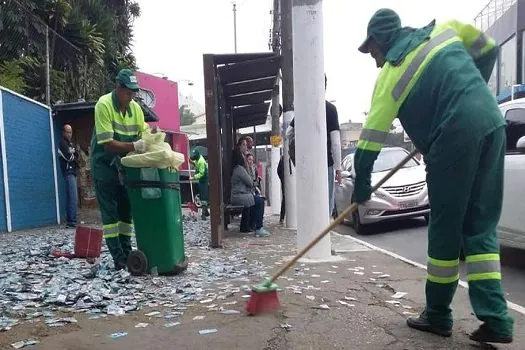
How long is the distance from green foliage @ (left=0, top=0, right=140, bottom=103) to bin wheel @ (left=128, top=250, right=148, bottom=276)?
9.23 meters

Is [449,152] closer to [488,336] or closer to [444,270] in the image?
[444,270]

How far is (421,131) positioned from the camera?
11.5 ft

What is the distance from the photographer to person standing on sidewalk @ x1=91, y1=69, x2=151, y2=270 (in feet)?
17.3

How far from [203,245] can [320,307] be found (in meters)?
4.11

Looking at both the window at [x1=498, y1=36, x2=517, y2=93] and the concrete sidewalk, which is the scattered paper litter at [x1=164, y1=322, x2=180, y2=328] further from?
the window at [x1=498, y1=36, x2=517, y2=93]

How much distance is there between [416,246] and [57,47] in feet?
38.4

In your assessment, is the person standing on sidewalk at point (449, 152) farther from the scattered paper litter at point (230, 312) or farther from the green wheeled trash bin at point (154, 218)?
the green wheeled trash bin at point (154, 218)

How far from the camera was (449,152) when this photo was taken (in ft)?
10.7

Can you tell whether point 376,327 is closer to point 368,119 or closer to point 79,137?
point 368,119

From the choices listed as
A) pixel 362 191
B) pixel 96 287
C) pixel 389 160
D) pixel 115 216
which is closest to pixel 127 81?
pixel 115 216

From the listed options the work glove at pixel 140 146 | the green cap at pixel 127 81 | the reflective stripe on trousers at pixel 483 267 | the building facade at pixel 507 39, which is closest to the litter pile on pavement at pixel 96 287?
the work glove at pixel 140 146

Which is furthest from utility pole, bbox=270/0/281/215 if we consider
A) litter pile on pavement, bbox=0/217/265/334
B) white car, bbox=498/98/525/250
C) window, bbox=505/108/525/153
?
litter pile on pavement, bbox=0/217/265/334

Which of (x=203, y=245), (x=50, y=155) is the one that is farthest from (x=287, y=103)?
(x=50, y=155)

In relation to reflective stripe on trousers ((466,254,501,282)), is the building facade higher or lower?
higher
